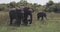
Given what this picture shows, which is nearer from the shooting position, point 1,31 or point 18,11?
point 1,31

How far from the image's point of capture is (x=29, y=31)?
14156mm

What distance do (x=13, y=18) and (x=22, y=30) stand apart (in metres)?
4.10

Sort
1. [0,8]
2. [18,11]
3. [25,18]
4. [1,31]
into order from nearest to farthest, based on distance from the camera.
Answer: [1,31] → [18,11] → [25,18] → [0,8]

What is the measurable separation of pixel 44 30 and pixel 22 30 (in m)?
1.28

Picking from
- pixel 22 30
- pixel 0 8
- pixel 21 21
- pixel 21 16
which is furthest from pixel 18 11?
pixel 0 8

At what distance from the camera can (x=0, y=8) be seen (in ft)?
137

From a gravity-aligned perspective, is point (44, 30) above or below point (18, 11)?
below

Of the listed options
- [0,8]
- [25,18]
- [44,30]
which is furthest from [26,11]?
[0,8]

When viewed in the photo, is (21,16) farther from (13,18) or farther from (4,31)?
(4,31)

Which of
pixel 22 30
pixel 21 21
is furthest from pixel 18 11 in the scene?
pixel 22 30

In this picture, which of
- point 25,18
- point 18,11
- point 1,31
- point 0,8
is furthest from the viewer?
point 0,8

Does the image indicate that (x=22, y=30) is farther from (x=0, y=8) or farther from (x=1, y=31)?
(x=0, y=8)

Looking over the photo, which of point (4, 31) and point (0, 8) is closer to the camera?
point (4, 31)

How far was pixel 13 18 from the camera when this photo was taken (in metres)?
18.5
